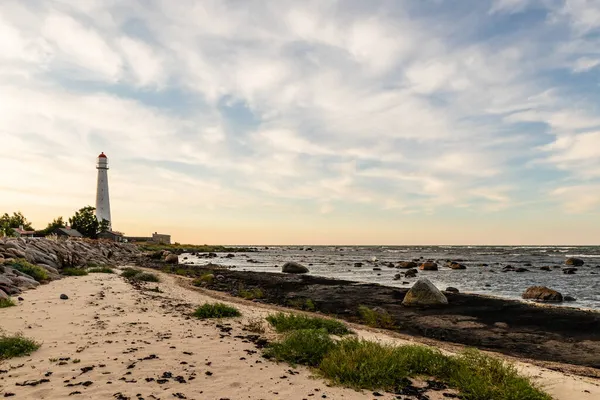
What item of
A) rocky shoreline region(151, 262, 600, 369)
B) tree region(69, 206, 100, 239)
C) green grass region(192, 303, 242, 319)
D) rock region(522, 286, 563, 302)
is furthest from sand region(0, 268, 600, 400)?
tree region(69, 206, 100, 239)

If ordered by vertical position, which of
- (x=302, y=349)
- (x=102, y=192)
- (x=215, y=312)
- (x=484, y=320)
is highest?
(x=102, y=192)

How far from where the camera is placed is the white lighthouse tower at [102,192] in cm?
8956

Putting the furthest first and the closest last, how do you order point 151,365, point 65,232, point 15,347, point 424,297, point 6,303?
point 65,232, point 424,297, point 6,303, point 15,347, point 151,365

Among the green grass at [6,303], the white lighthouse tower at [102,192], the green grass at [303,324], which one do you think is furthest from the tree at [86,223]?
the green grass at [303,324]

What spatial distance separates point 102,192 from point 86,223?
26.3 feet

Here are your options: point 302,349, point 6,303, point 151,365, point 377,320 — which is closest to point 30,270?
point 6,303

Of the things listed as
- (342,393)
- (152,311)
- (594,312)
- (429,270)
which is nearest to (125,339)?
(152,311)

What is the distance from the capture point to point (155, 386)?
706cm

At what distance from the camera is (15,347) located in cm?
834

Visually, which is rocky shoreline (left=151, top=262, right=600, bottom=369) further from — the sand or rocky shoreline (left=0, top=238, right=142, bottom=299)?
rocky shoreline (left=0, top=238, right=142, bottom=299)

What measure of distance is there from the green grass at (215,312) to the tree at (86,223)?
283 ft

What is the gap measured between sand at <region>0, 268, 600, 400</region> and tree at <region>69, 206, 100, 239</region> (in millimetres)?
84813

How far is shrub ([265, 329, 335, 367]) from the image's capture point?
8.90 meters

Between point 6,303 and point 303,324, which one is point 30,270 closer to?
point 6,303
